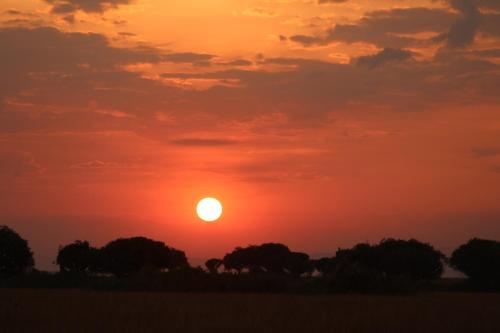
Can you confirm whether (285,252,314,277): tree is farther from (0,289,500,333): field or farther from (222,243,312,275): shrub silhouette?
(0,289,500,333): field

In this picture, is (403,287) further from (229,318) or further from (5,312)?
(5,312)

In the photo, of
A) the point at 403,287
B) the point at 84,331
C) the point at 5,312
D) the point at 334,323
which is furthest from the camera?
the point at 403,287

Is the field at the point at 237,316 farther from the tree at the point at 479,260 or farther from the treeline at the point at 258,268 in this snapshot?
the tree at the point at 479,260

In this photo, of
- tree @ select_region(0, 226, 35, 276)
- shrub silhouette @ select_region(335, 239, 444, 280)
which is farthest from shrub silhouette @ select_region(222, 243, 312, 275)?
tree @ select_region(0, 226, 35, 276)

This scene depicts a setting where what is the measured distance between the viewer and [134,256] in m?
94.2

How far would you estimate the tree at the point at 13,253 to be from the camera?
203 feet

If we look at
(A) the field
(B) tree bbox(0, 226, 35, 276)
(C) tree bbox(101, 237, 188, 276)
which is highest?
(C) tree bbox(101, 237, 188, 276)

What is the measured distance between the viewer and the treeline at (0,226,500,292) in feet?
201

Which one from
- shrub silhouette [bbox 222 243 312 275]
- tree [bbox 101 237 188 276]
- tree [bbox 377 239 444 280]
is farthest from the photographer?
shrub silhouette [bbox 222 243 312 275]

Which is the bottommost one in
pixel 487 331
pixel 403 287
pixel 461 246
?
pixel 487 331

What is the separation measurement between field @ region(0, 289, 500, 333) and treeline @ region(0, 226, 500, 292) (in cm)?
2158

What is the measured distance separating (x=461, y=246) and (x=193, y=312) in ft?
182

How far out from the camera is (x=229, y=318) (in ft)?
97.3

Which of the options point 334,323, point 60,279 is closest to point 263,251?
point 60,279
